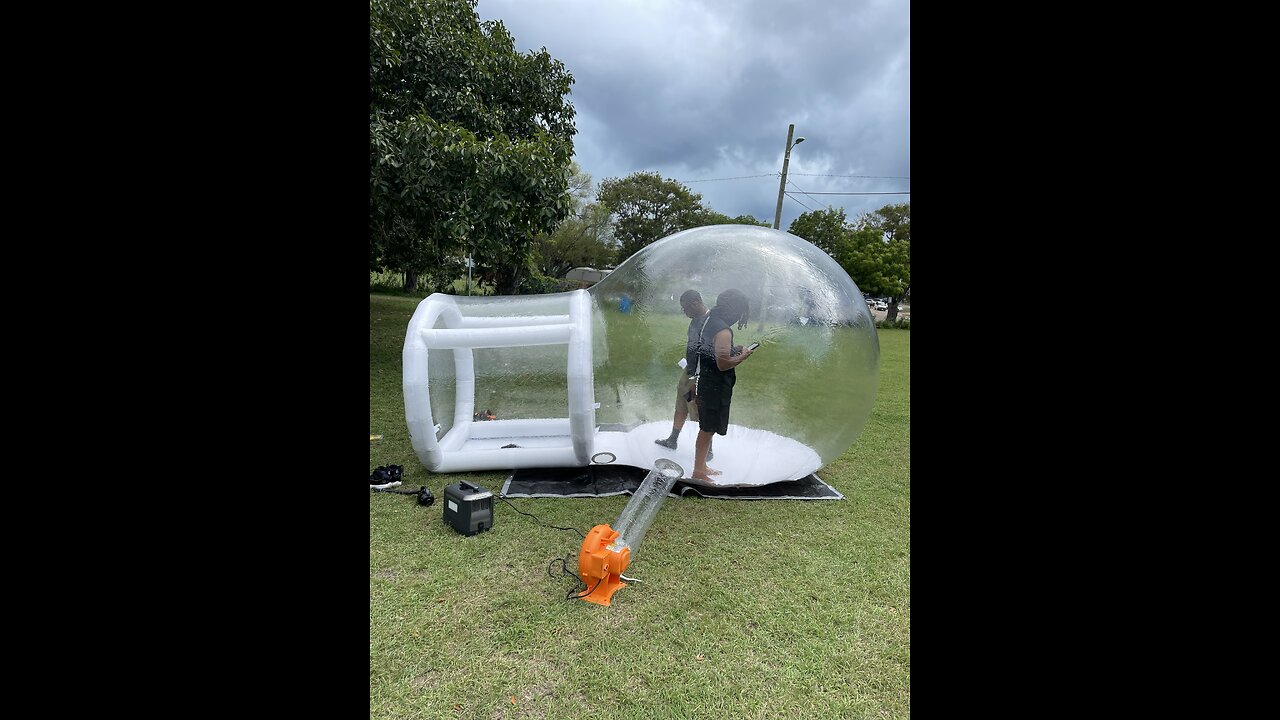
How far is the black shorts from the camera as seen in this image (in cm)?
364

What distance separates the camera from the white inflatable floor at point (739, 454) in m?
3.91

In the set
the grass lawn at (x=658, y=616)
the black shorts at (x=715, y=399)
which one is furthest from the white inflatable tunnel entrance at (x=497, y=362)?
the black shorts at (x=715, y=399)

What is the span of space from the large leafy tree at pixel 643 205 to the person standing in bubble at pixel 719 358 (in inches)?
1267

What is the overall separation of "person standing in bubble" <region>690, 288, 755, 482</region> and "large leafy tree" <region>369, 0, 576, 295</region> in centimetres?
461

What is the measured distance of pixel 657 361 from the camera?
3824 mm

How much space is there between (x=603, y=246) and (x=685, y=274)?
30996 mm

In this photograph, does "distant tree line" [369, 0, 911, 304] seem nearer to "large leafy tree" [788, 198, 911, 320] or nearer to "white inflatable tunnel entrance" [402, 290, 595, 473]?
"white inflatable tunnel entrance" [402, 290, 595, 473]

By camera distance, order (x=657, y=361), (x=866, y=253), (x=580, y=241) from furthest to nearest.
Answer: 1. (x=580, y=241)
2. (x=866, y=253)
3. (x=657, y=361)

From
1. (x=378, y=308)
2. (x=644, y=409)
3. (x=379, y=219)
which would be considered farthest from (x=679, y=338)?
(x=378, y=308)

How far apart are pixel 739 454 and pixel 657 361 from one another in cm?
95

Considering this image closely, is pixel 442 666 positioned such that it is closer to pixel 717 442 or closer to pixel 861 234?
pixel 717 442

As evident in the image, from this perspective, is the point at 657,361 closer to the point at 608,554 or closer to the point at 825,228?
the point at 608,554

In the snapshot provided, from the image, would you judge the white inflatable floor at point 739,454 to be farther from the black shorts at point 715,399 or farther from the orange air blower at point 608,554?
the orange air blower at point 608,554

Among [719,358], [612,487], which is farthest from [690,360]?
[612,487]
